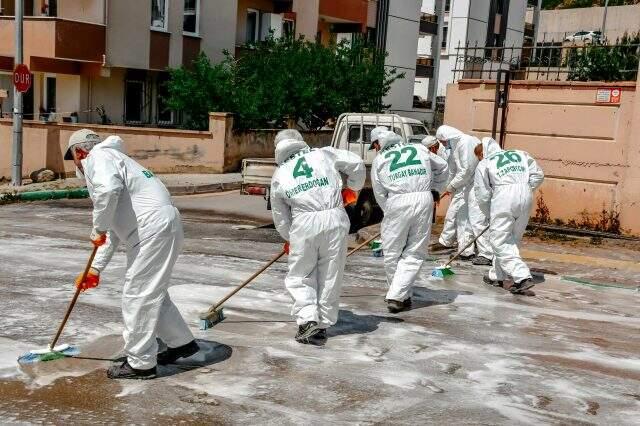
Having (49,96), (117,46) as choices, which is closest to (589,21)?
(117,46)

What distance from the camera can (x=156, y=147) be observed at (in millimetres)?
20328

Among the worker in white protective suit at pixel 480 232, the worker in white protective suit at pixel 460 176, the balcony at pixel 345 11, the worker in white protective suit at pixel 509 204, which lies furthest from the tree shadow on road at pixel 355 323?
the balcony at pixel 345 11

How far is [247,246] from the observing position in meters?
11.5

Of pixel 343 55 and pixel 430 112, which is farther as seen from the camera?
pixel 430 112

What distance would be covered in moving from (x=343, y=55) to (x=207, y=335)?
1957 centimetres

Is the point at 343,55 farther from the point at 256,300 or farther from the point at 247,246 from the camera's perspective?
the point at 256,300

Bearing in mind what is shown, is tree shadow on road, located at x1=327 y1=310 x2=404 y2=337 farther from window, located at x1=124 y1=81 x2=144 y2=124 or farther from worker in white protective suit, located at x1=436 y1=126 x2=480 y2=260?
window, located at x1=124 y1=81 x2=144 y2=124

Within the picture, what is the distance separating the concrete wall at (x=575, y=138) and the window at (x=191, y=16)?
13.2 meters

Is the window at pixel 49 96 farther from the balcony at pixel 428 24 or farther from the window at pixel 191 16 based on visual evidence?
the balcony at pixel 428 24

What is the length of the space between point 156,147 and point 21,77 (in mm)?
4227

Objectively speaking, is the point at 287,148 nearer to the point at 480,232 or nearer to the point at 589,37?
the point at 480,232

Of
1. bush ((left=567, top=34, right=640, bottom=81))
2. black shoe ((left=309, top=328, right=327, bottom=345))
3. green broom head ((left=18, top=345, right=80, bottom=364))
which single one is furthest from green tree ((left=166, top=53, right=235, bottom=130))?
green broom head ((left=18, top=345, right=80, bottom=364))

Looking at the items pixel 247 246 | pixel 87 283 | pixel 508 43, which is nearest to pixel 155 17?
pixel 247 246

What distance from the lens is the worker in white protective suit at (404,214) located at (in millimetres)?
7734
